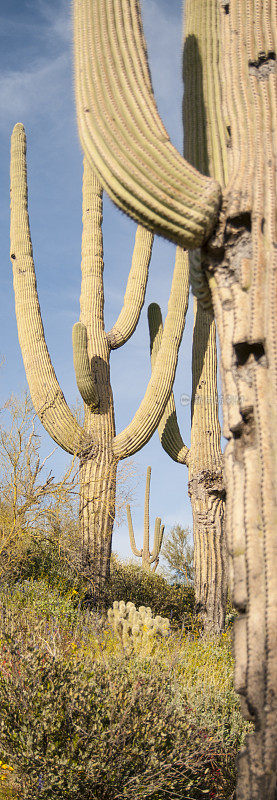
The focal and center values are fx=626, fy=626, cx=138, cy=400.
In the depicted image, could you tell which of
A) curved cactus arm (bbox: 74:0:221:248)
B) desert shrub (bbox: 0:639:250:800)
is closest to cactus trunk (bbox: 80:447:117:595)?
desert shrub (bbox: 0:639:250:800)

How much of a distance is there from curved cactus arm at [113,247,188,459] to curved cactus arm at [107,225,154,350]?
1.99 ft

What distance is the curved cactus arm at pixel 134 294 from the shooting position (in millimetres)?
10664

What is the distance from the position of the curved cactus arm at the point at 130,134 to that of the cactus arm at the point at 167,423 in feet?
23.6

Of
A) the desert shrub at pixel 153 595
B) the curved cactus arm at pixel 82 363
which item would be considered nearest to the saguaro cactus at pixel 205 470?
the desert shrub at pixel 153 595

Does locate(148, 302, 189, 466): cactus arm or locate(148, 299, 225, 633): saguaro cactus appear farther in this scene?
locate(148, 302, 189, 466): cactus arm

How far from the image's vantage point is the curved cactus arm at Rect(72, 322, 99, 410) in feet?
31.0

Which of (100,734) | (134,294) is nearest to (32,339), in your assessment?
(134,294)

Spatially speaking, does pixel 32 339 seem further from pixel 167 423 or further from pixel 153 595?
pixel 153 595

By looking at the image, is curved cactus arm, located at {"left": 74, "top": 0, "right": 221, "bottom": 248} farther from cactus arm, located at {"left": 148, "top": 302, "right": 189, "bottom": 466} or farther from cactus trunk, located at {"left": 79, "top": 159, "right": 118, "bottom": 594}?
cactus arm, located at {"left": 148, "top": 302, "right": 189, "bottom": 466}

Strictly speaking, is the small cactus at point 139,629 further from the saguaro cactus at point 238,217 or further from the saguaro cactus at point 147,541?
the saguaro cactus at point 147,541

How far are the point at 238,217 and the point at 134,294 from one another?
724cm

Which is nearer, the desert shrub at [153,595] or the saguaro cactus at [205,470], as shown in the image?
the saguaro cactus at [205,470]

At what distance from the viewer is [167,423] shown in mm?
11547

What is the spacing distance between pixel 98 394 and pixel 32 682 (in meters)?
5.92
